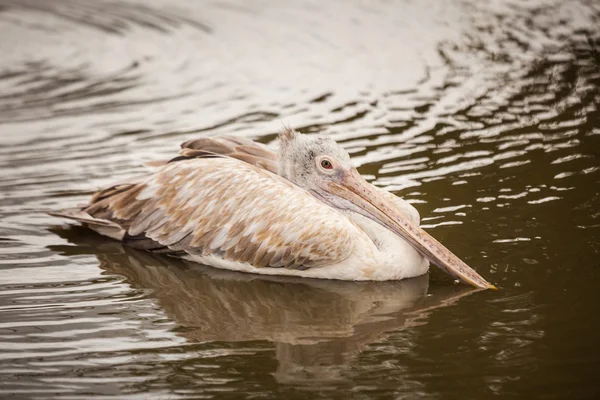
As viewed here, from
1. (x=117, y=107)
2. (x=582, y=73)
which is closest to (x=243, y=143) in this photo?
(x=117, y=107)

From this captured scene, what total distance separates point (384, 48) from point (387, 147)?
3.30m

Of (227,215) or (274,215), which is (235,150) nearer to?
(227,215)

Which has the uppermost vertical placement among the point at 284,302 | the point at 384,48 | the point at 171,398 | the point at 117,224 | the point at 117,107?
the point at 384,48

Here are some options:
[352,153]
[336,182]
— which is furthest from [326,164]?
[352,153]

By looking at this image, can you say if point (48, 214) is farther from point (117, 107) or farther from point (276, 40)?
point (276, 40)

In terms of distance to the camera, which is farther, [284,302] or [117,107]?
[117,107]

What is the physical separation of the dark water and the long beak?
136 mm

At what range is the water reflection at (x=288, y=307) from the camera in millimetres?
5027

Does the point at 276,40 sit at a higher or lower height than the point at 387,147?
higher

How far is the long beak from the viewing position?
5734mm

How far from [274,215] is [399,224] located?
2.42 feet

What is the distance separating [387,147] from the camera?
326 inches

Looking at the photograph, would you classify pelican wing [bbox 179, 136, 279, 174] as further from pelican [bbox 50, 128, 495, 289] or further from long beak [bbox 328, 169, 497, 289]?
long beak [bbox 328, 169, 497, 289]

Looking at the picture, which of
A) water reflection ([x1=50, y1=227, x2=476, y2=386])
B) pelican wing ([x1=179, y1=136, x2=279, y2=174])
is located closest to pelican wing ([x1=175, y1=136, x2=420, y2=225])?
pelican wing ([x1=179, y1=136, x2=279, y2=174])
